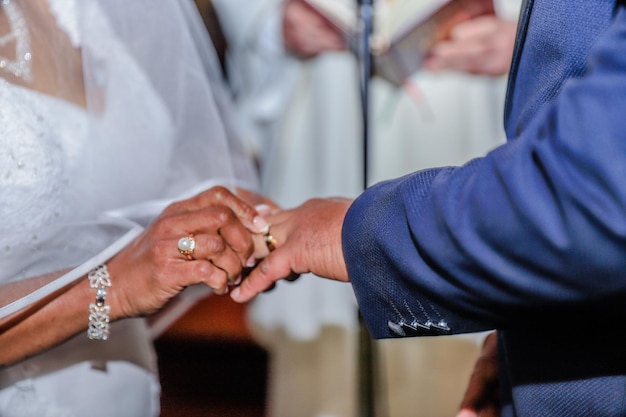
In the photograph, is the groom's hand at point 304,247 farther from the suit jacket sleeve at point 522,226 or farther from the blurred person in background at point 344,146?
the blurred person in background at point 344,146

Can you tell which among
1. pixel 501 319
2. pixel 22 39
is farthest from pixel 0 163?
pixel 501 319

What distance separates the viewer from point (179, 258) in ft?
3.37

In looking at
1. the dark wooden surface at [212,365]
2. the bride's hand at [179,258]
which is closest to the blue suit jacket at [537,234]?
the bride's hand at [179,258]

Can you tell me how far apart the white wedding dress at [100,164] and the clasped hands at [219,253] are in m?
0.07

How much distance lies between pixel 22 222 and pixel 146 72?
36 cm

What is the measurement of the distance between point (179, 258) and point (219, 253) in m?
0.06

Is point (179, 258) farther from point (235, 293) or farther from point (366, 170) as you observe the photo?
point (366, 170)

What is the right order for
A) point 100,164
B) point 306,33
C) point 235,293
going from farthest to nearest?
point 306,33 → point 100,164 → point 235,293

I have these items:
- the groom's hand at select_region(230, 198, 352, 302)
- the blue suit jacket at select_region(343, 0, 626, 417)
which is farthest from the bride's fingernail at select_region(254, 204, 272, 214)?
the blue suit jacket at select_region(343, 0, 626, 417)

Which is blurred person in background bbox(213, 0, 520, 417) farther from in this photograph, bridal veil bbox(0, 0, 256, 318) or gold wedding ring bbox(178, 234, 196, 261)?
gold wedding ring bbox(178, 234, 196, 261)

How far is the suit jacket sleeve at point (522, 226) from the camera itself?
0.64 metres

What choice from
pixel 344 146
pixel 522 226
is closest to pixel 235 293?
pixel 522 226

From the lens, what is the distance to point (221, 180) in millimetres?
1355

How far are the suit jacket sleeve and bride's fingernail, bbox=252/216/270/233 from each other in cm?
25
